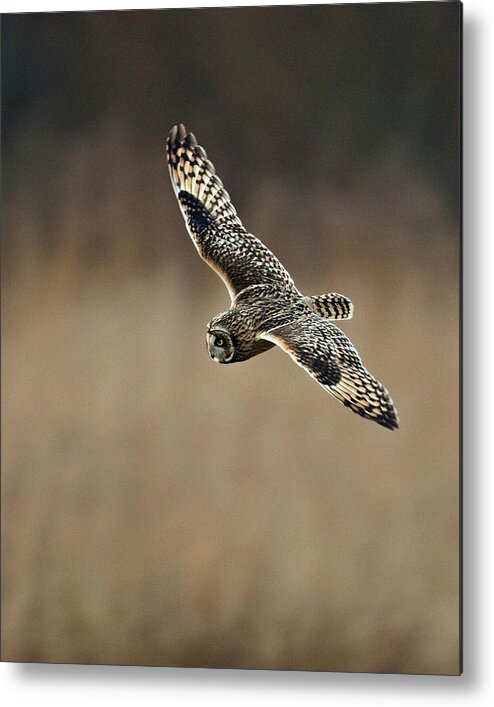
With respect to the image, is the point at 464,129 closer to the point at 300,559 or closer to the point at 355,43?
the point at 355,43

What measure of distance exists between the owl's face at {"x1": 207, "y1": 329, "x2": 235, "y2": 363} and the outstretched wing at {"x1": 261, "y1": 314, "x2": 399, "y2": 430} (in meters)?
0.12

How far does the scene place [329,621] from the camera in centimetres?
225

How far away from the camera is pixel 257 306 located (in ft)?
7.51

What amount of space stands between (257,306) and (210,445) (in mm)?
291

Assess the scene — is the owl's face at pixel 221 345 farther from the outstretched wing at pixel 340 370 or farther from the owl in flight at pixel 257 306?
the outstretched wing at pixel 340 370

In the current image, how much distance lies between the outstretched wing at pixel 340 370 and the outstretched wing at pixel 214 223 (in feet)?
0.47

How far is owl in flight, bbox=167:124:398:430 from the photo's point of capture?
2238mm

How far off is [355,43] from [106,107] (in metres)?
0.51

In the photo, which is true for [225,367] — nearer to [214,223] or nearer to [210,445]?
[210,445]

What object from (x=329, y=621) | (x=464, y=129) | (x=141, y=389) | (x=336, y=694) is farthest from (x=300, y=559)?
(x=464, y=129)

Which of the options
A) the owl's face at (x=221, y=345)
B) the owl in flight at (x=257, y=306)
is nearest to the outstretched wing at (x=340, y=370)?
the owl in flight at (x=257, y=306)

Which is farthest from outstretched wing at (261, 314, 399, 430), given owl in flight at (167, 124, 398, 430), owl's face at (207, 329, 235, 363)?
owl's face at (207, 329, 235, 363)

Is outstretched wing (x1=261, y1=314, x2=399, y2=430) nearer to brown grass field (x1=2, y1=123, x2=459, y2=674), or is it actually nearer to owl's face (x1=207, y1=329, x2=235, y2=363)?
brown grass field (x1=2, y1=123, x2=459, y2=674)

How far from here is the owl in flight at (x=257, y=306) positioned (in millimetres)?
2238
